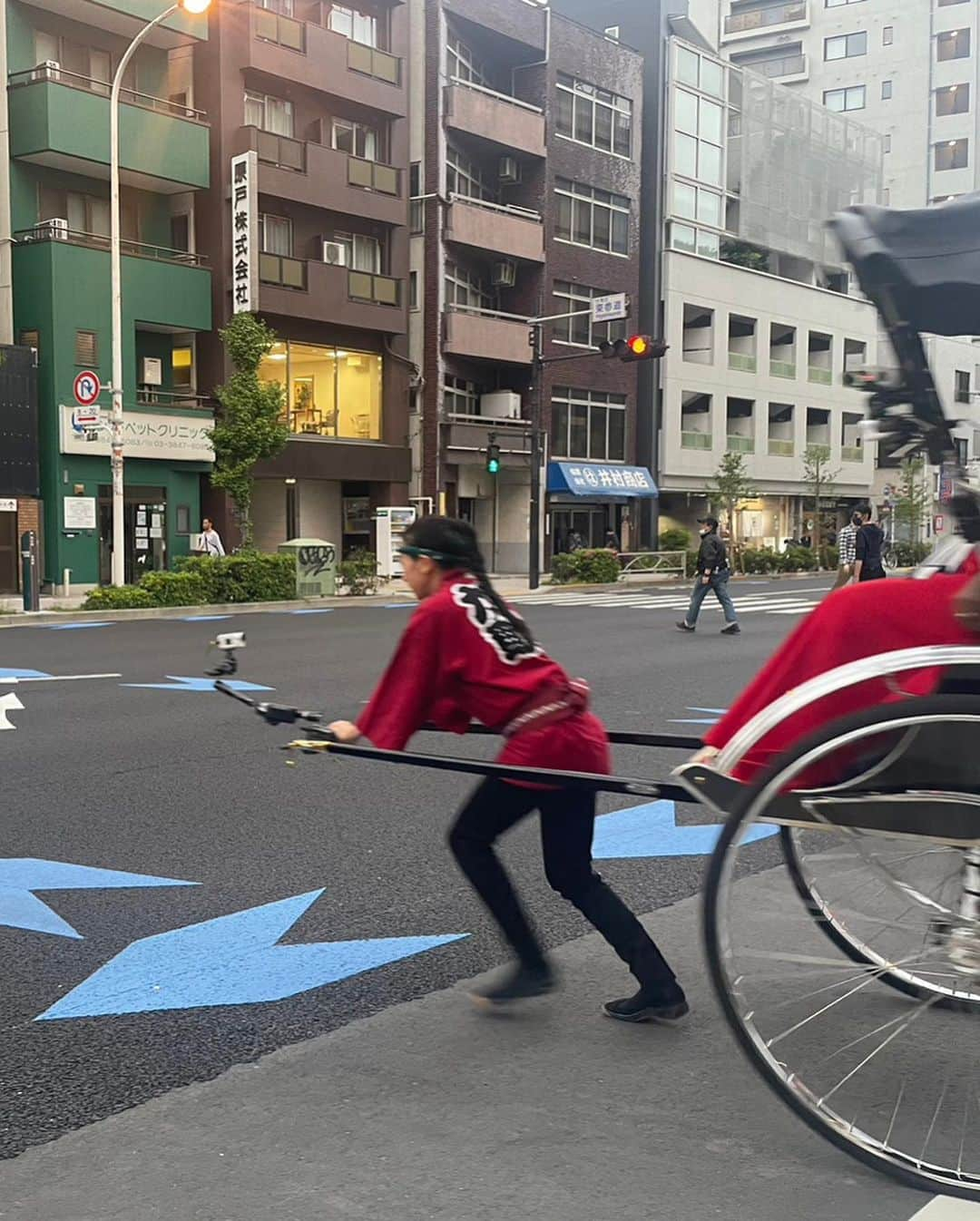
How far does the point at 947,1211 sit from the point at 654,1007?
45.0 inches

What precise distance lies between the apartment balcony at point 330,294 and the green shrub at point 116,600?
38.5ft

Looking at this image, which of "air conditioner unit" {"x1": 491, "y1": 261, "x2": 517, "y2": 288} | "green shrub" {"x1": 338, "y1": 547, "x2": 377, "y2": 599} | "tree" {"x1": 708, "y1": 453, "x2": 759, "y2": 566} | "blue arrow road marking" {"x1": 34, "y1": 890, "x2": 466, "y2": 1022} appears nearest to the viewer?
"blue arrow road marking" {"x1": 34, "y1": 890, "x2": 466, "y2": 1022}

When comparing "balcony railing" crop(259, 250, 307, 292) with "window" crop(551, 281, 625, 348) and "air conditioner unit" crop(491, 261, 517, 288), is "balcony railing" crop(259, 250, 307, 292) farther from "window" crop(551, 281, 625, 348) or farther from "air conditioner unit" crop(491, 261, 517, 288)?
"window" crop(551, 281, 625, 348)

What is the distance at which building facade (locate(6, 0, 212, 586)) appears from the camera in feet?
88.3

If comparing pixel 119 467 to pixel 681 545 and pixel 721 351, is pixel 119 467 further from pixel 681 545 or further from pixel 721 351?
pixel 721 351

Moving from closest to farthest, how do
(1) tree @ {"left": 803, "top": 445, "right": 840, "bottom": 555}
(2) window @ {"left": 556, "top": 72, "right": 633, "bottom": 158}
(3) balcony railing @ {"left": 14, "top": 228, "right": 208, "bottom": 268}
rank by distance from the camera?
(3) balcony railing @ {"left": 14, "top": 228, "right": 208, "bottom": 268} < (2) window @ {"left": 556, "top": 72, "right": 633, "bottom": 158} < (1) tree @ {"left": 803, "top": 445, "right": 840, "bottom": 555}

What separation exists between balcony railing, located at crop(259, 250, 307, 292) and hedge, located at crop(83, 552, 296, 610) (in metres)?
9.70

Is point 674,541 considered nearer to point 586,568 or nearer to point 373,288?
point 586,568

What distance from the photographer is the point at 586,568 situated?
33.0 m

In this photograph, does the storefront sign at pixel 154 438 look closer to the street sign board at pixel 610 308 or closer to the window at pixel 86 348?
the window at pixel 86 348

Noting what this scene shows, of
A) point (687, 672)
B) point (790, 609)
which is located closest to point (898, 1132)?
point (687, 672)

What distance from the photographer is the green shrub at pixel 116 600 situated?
21.2m

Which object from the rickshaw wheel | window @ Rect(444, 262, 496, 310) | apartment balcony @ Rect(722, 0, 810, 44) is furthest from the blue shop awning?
apartment balcony @ Rect(722, 0, 810, 44)

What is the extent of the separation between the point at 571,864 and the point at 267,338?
80.9ft
